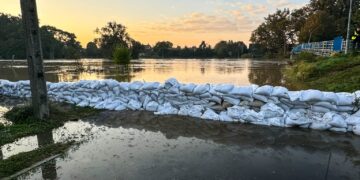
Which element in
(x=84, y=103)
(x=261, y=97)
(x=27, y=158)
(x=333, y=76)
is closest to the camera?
(x=27, y=158)

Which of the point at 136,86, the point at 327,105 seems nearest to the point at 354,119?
the point at 327,105

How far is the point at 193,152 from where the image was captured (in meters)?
4.21

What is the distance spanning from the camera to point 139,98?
706 centimetres

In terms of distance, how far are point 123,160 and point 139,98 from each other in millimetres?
3289

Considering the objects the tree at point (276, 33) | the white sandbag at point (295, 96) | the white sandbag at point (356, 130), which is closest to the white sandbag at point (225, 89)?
the white sandbag at point (295, 96)

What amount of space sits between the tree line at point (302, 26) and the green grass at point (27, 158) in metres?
30.0

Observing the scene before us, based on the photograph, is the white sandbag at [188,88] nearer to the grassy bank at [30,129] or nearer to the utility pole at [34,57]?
the grassy bank at [30,129]

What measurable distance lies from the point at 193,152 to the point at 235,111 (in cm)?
200

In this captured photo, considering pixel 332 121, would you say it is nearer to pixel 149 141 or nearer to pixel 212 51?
pixel 149 141

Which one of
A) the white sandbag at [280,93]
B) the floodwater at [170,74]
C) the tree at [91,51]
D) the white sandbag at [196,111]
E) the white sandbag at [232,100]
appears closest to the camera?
the white sandbag at [280,93]

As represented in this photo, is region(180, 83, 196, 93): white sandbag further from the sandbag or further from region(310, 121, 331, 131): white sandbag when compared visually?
region(310, 121, 331, 131): white sandbag

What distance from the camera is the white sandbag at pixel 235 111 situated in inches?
229

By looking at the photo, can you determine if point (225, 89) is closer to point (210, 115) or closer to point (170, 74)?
point (210, 115)

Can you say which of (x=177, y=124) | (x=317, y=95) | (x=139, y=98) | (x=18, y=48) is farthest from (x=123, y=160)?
(x=18, y=48)
